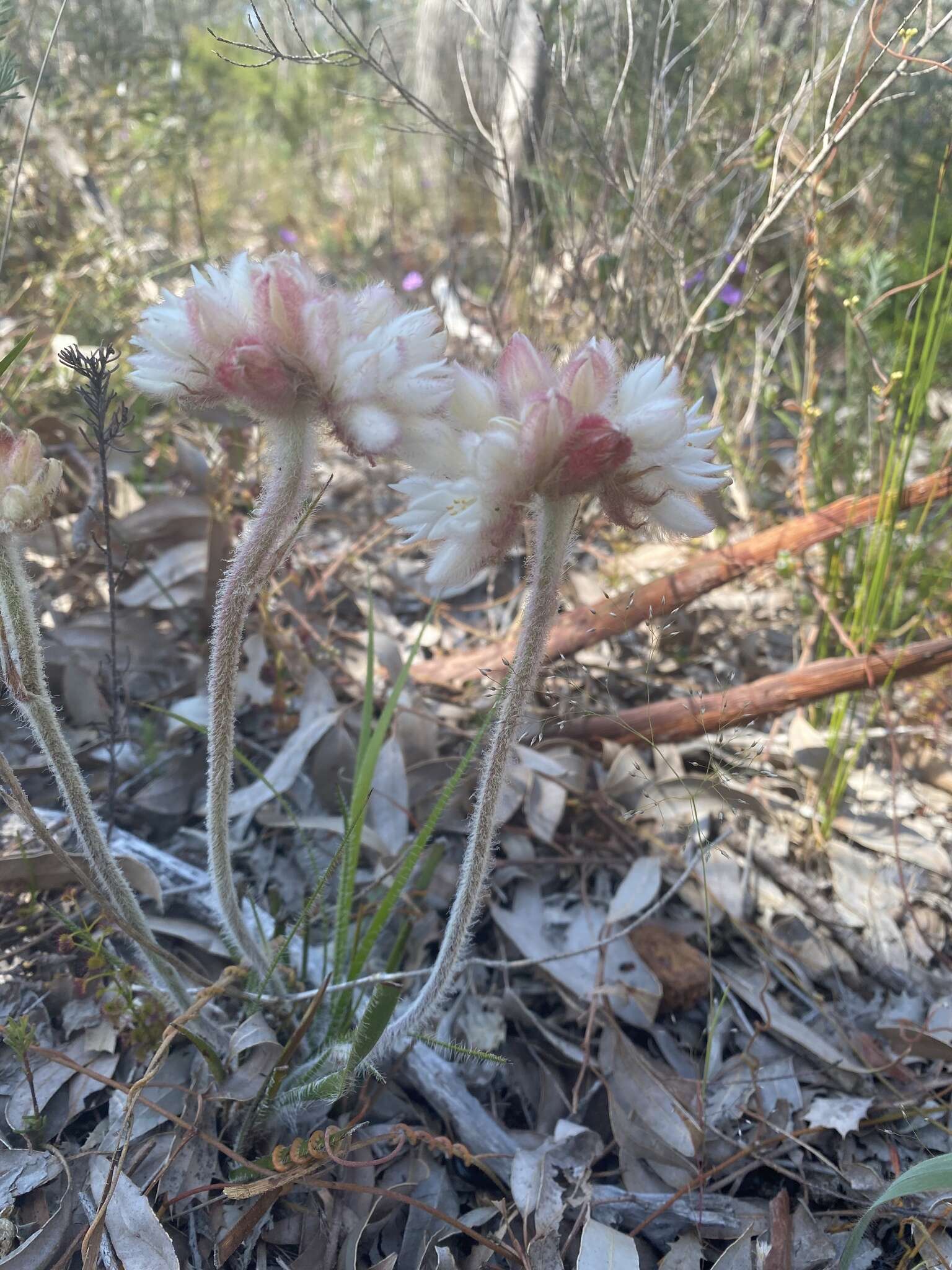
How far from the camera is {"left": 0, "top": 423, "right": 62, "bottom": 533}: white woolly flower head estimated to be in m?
1.01

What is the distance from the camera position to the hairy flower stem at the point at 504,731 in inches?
40.6

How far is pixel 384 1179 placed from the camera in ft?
4.66

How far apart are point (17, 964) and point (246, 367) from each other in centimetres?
123

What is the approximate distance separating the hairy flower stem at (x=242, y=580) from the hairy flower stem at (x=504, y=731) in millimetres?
295

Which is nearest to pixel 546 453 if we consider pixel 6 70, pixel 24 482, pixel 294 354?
pixel 294 354

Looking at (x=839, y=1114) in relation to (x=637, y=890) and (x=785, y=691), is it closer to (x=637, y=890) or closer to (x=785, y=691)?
(x=637, y=890)

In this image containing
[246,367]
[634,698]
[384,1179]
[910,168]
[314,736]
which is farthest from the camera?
[910,168]

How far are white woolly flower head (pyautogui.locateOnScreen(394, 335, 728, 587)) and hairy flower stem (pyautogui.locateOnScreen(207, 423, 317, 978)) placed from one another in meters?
0.13

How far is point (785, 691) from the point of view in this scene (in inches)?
79.0

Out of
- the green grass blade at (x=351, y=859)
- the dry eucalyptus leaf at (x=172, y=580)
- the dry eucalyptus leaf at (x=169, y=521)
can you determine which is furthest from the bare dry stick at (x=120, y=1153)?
the dry eucalyptus leaf at (x=169, y=521)

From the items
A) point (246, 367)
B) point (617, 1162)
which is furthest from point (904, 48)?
point (617, 1162)

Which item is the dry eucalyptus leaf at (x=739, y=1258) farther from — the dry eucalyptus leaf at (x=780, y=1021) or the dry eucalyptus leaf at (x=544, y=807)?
the dry eucalyptus leaf at (x=544, y=807)

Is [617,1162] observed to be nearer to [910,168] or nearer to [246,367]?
[246,367]

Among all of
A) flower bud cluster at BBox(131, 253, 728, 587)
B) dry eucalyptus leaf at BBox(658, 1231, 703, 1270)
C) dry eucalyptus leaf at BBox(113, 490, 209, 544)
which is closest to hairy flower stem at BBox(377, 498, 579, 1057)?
flower bud cluster at BBox(131, 253, 728, 587)
